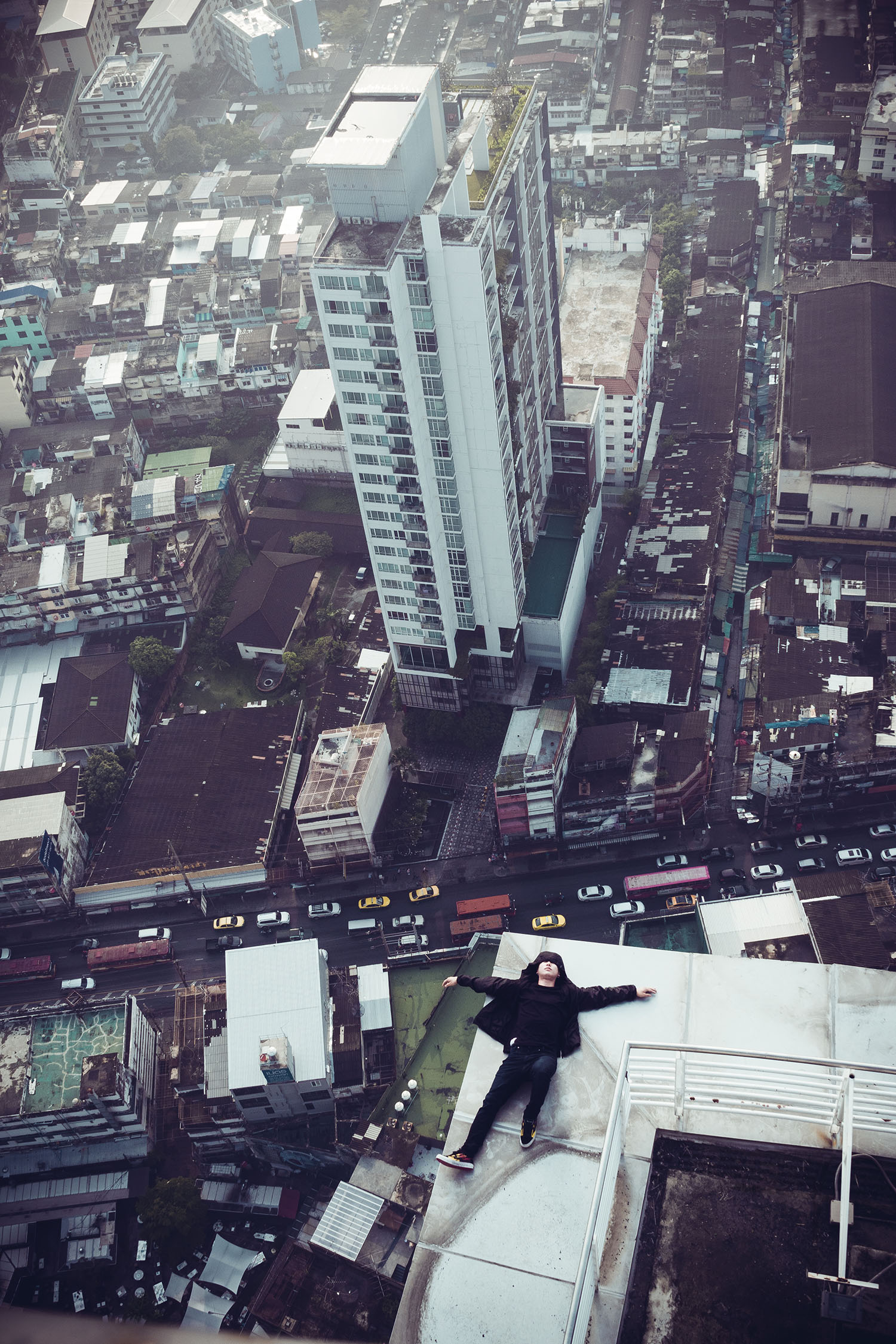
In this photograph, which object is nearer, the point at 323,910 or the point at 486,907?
the point at 486,907

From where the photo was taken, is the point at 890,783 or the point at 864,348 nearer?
the point at 890,783

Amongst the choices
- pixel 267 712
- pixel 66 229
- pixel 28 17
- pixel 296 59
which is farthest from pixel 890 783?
pixel 28 17

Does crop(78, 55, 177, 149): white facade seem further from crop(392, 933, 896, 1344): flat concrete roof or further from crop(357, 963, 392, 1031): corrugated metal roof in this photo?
crop(392, 933, 896, 1344): flat concrete roof

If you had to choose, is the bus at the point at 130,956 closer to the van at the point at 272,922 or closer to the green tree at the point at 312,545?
the van at the point at 272,922

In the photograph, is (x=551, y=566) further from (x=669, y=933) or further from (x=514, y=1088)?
(x=514, y=1088)

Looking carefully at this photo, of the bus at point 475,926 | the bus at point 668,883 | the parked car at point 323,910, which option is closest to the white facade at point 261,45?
the parked car at point 323,910

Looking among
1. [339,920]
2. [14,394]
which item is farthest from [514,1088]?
[14,394]

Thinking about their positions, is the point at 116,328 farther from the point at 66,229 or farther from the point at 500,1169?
the point at 500,1169
